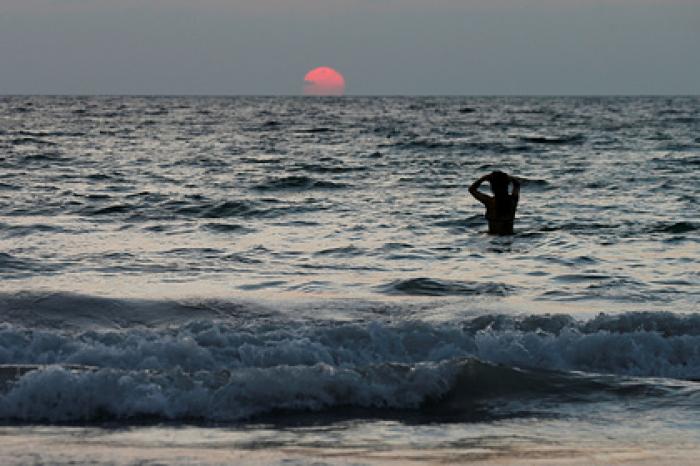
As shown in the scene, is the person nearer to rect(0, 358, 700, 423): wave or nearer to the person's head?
the person's head

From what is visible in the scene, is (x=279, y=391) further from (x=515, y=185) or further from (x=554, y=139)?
(x=554, y=139)

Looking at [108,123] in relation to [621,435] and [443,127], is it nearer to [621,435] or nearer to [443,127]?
[443,127]

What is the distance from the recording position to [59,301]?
425 inches

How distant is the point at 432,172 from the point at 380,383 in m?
22.0

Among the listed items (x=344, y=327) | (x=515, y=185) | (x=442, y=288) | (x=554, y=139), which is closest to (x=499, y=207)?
(x=515, y=185)

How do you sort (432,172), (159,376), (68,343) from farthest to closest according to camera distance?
1. (432,172)
2. (68,343)
3. (159,376)

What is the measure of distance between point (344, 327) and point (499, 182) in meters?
6.80

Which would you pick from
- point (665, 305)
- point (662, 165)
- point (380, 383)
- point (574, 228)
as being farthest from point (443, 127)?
point (380, 383)

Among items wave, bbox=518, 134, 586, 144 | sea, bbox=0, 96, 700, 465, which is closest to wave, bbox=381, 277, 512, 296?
sea, bbox=0, 96, 700, 465

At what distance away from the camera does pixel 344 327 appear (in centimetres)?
935

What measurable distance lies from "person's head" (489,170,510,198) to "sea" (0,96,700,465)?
78cm

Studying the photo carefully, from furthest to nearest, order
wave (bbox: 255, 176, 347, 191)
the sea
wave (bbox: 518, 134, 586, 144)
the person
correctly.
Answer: wave (bbox: 518, 134, 586, 144), wave (bbox: 255, 176, 347, 191), the person, the sea

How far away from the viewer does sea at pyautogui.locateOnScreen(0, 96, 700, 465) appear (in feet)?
21.6

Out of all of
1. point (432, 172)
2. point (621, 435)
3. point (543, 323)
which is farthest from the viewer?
point (432, 172)
